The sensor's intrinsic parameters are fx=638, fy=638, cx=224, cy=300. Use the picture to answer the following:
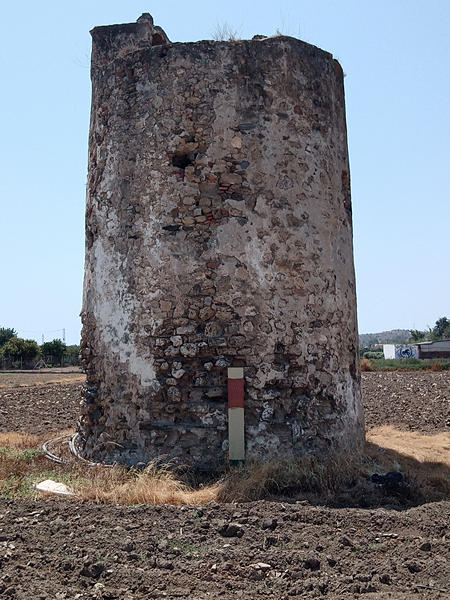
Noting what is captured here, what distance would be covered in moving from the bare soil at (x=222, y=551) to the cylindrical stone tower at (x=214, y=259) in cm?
158

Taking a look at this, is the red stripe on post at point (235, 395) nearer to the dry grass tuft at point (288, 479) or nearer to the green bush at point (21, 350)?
the dry grass tuft at point (288, 479)

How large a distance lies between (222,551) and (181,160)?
4593mm

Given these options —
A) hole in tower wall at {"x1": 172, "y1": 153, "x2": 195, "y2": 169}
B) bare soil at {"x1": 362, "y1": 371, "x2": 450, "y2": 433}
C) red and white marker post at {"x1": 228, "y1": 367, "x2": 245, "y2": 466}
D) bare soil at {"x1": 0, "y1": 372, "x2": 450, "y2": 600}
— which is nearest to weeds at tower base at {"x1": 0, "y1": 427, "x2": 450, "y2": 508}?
red and white marker post at {"x1": 228, "y1": 367, "x2": 245, "y2": 466}

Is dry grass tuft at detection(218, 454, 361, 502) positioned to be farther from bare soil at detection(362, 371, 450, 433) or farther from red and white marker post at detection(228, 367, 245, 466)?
bare soil at detection(362, 371, 450, 433)

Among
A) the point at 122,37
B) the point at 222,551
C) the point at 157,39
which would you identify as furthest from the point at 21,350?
the point at 222,551

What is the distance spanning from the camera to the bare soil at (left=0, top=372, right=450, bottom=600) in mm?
3754

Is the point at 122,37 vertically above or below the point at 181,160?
above

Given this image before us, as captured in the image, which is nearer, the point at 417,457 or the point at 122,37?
the point at 122,37

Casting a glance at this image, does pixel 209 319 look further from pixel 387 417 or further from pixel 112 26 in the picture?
pixel 387 417

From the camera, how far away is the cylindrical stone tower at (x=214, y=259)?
23.0 feet

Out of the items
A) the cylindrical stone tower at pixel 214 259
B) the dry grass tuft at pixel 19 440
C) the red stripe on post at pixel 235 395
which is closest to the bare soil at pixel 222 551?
the red stripe on post at pixel 235 395

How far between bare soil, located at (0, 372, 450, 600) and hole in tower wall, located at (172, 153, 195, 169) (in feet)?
12.8

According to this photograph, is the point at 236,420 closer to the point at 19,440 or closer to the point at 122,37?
the point at 19,440

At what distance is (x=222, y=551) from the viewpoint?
434cm
